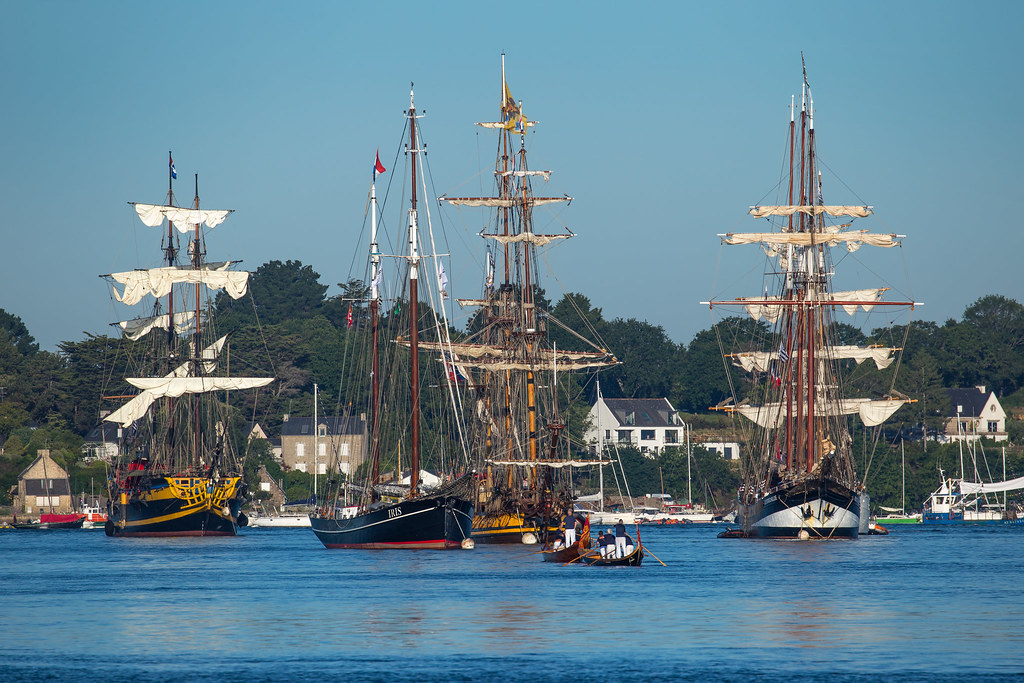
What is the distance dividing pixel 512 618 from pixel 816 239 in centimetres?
5957

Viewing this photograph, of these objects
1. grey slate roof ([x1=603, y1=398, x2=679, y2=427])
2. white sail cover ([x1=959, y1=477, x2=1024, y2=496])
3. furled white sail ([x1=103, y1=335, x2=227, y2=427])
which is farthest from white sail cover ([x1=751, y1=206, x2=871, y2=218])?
grey slate roof ([x1=603, y1=398, x2=679, y2=427])

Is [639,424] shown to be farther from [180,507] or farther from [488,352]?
[488,352]

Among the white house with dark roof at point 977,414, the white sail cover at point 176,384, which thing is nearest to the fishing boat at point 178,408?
the white sail cover at point 176,384

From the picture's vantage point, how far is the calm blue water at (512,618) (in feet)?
123

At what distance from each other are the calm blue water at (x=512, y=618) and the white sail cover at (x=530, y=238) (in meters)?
19.4

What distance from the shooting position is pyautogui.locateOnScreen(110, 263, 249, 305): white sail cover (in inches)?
4756

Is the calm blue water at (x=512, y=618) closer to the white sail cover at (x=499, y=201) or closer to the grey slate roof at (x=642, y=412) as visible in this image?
the white sail cover at (x=499, y=201)

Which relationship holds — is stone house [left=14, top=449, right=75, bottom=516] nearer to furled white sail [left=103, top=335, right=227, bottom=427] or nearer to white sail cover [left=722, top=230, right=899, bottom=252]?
furled white sail [left=103, top=335, right=227, bottom=427]

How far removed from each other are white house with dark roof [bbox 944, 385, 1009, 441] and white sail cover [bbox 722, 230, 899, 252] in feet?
272

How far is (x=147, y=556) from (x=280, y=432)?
93.9 m

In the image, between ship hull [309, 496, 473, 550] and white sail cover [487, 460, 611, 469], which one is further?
white sail cover [487, 460, 611, 469]

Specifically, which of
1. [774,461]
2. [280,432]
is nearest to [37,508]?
[280,432]

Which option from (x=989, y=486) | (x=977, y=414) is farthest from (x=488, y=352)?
(x=977, y=414)

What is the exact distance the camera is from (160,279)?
121 m
